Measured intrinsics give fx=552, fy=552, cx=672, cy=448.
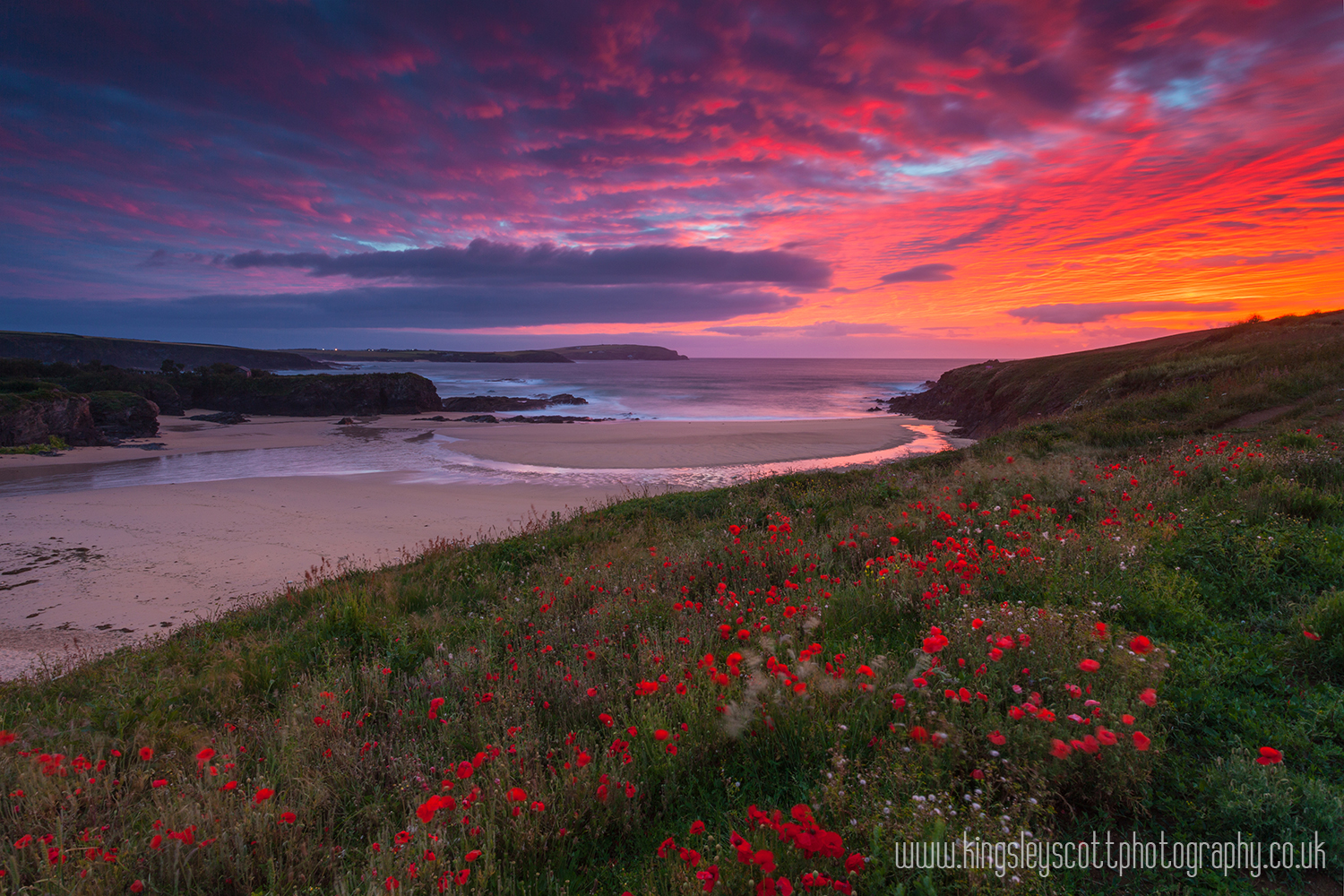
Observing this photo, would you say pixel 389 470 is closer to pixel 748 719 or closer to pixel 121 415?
pixel 121 415

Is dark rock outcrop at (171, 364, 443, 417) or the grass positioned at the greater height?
dark rock outcrop at (171, 364, 443, 417)

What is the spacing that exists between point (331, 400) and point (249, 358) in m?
79.1

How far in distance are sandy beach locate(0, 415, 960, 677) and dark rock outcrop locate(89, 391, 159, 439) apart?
2334mm

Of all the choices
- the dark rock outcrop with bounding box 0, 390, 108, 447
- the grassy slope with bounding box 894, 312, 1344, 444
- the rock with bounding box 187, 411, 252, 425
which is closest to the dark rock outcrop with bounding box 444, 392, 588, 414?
the rock with bounding box 187, 411, 252, 425

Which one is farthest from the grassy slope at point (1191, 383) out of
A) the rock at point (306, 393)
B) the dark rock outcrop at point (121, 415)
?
the dark rock outcrop at point (121, 415)

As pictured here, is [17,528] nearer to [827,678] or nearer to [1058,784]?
[827,678]

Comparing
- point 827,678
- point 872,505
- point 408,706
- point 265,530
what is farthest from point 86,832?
point 265,530

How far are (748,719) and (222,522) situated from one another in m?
17.1

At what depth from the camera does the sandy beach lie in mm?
9430

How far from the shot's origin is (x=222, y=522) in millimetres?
14820

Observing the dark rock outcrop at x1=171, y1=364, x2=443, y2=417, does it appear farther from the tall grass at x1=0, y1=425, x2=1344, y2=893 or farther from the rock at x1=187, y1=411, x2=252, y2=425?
the tall grass at x1=0, y1=425, x2=1344, y2=893

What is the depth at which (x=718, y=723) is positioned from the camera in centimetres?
310

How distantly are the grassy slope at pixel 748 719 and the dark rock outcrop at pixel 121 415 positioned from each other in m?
35.0

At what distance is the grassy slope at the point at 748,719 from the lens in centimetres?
238
